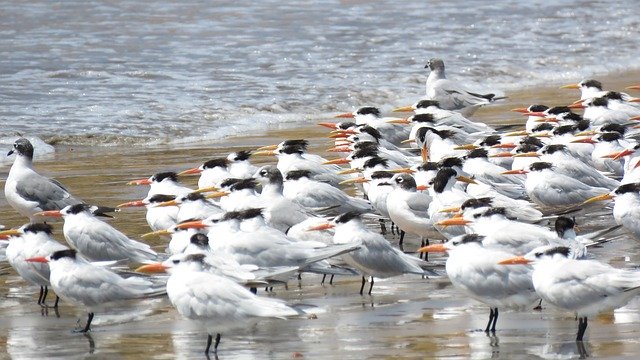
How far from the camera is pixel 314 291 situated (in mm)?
8750

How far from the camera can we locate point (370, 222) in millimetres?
11141

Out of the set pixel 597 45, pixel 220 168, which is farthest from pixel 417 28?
pixel 220 168

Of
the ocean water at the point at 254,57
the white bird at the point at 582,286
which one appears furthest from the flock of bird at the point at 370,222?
the ocean water at the point at 254,57

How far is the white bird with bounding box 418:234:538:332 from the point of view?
758 centimetres

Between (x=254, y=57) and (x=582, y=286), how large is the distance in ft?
49.0

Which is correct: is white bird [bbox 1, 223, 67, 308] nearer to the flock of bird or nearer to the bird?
the flock of bird

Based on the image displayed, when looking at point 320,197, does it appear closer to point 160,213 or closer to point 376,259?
point 160,213

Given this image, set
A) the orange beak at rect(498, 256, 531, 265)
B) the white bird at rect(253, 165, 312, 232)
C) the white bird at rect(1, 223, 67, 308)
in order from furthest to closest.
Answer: the white bird at rect(253, 165, 312, 232), the white bird at rect(1, 223, 67, 308), the orange beak at rect(498, 256, 531, 265)

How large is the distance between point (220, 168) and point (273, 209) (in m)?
1.73

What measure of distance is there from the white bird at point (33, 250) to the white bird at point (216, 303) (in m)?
1.35

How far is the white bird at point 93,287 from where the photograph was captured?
25.7ft

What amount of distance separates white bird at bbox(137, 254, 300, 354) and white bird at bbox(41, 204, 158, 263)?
1611 millimetres

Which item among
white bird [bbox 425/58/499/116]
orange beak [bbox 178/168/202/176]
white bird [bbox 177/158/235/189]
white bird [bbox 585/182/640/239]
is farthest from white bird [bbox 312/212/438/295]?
white bird [bbox 425/58/499/116]

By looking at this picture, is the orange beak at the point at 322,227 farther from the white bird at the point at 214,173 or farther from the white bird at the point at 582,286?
the white bird at the point at 214,173
